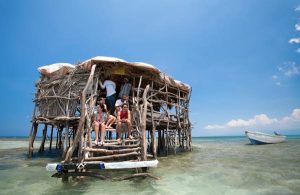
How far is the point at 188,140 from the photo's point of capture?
1647cm

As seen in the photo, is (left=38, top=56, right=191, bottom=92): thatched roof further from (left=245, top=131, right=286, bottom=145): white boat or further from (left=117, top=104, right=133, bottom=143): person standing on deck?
(left=245, top=131, right=286, bottom=145): white boat

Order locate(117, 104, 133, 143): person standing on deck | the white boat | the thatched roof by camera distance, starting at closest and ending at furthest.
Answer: locate(117, 104, 133, 143): person standing on deck, the thatched roof, the white boat

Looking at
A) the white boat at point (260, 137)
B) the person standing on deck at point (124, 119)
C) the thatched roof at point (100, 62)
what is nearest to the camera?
the person standing on deck at point (124, 119)

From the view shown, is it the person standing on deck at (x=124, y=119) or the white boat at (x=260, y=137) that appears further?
the white boat at (x=260, y=137)

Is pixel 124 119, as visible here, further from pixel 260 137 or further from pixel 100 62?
pixel 260 137

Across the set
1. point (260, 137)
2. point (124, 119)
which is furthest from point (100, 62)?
point (260, 137)

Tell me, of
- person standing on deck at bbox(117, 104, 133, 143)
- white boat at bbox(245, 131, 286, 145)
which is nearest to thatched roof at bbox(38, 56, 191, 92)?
person standing on deck at bbox(117, 104, 133, 143)

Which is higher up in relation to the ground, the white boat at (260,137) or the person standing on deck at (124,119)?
the person standing on deck at (124,119)

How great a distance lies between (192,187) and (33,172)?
20.6ft

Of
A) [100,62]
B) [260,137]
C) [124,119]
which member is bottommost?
[260,137]

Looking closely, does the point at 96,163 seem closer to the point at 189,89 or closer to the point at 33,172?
the point at 33,172

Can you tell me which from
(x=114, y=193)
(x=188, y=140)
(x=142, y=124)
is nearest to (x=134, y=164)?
(x=114, y=193)

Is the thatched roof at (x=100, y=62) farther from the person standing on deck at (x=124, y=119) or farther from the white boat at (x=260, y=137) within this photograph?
the white boat at (x=260, y=137)

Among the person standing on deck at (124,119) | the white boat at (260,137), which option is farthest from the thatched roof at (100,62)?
the white boat at (260,137)
